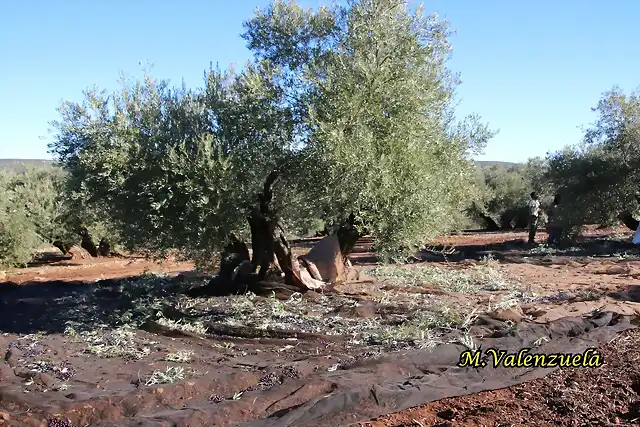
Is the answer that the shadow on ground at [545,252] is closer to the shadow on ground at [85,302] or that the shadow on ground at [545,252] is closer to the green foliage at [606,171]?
the green foliage at [606,171]

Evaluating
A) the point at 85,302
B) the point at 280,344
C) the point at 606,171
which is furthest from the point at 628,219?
the point at 85,302

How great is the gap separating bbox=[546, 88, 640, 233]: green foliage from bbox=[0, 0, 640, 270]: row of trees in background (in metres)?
11.2

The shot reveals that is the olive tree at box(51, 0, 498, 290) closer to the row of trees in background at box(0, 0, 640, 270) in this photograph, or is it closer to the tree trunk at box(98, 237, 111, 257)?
the row of trees in background at box(0, 0, 640, 270)

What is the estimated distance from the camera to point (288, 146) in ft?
33.1

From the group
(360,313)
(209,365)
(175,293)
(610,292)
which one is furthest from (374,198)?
(175,293)

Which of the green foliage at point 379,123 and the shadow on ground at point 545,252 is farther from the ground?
the green foliage at point 379,123

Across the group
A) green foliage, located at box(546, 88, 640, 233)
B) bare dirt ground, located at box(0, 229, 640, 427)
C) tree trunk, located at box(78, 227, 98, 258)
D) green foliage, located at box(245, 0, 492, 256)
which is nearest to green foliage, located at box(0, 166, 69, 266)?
tree trunk, located at box(78, 227, 98, 258)

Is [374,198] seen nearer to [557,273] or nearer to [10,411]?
[10,411]

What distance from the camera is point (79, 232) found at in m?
27.5

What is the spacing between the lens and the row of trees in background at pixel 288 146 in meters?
9.23

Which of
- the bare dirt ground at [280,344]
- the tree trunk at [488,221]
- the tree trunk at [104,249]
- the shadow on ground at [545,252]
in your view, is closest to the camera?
the bare dirt ground at [280,344]

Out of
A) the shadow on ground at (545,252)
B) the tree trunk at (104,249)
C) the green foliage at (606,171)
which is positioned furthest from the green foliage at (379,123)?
the tree trunk at (104,249)

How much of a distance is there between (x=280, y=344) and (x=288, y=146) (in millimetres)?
3581

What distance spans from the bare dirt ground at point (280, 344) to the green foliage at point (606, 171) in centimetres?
607
